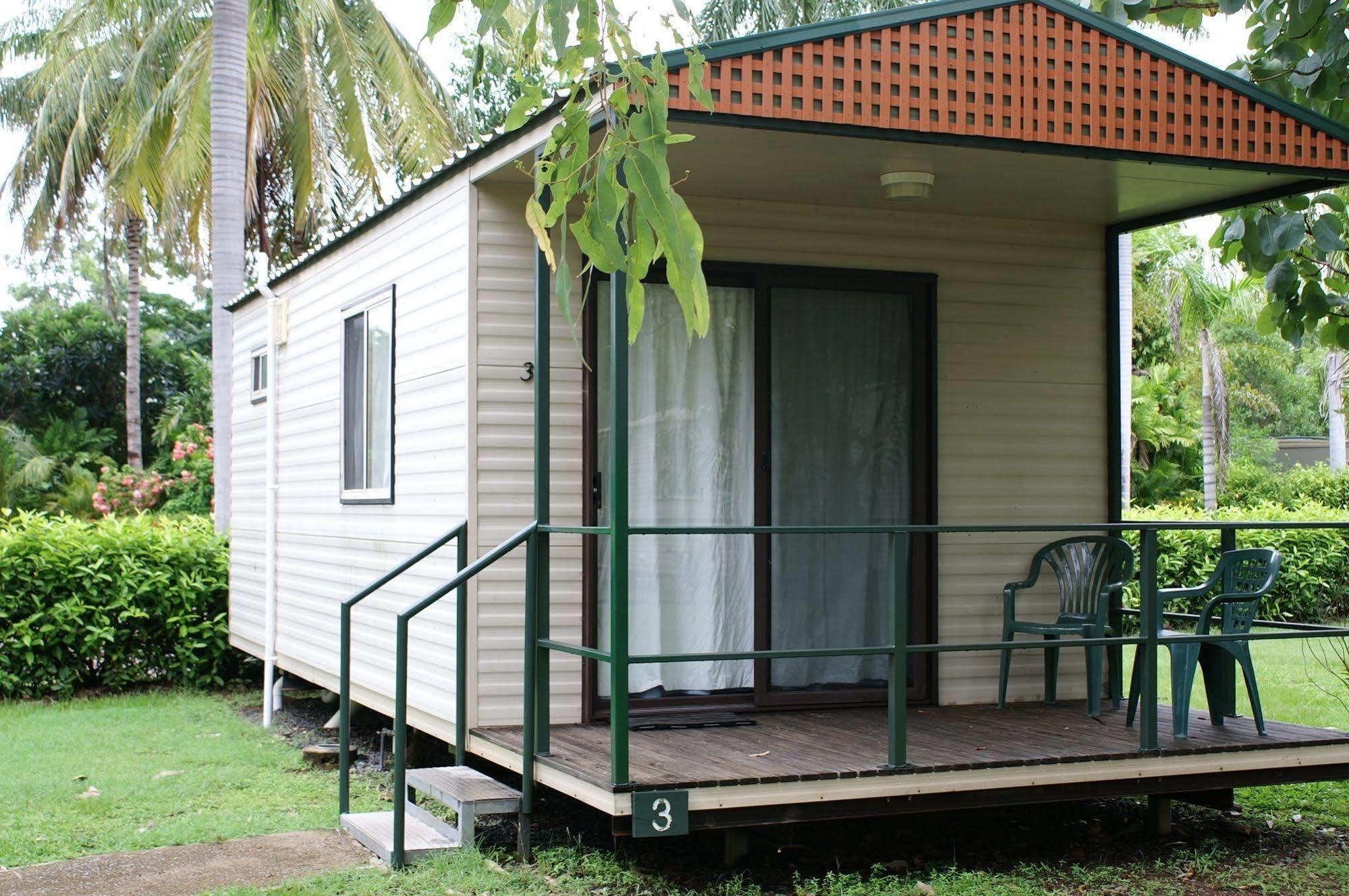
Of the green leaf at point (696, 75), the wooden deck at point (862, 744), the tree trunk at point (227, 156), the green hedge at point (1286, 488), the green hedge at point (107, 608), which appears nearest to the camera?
the green leaf at point (696, 75)

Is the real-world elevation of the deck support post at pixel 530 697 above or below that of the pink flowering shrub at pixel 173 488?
below

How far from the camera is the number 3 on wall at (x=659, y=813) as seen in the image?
500 cm

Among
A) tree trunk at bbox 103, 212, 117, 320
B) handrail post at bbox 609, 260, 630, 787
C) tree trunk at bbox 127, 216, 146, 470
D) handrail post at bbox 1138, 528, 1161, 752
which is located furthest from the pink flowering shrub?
handrail post at bbox 1138, 528, 1161, 752

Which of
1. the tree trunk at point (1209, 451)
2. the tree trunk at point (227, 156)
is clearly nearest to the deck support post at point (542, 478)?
the tree trunk at point (227, 156)

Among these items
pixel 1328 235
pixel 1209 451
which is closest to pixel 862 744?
pixel 1328 235

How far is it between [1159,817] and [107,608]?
803cm

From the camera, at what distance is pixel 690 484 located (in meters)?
6.86

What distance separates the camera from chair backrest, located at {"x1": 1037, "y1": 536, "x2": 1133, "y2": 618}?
7.03 meters

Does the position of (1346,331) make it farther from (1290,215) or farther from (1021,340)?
(1021,340)

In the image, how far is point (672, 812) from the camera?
507cm

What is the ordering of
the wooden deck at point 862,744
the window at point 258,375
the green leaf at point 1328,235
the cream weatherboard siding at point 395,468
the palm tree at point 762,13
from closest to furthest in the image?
1. the wooden deck at point 862,744
2. the green leaf at point 1328,235
3. the cream weatherboard siding at point 395,468
4. the window at point 258,375
5. the palm tree at point 762,13

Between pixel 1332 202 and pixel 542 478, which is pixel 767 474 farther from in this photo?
pixel 1332 202

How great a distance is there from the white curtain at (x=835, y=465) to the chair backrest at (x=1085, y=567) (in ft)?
2.69

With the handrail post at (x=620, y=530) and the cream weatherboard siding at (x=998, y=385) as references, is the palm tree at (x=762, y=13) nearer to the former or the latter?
the cream weatherboard siding at (x=998, y=385)
